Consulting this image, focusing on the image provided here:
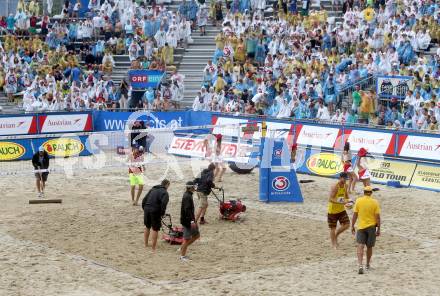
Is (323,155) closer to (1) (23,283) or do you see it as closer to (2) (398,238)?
(2) (398,238)

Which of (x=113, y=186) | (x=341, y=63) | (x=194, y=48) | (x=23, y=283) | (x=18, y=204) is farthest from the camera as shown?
(x=194, y=48)

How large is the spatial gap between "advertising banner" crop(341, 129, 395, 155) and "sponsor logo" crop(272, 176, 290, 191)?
488cm

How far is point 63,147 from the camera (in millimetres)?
33469

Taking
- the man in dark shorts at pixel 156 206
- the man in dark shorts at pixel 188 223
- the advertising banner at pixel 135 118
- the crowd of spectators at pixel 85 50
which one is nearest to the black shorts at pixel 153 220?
the man in dark shorts at pixel 156 206

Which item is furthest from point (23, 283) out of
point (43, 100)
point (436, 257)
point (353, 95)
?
point (43, 100)

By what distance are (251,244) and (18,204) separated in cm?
767

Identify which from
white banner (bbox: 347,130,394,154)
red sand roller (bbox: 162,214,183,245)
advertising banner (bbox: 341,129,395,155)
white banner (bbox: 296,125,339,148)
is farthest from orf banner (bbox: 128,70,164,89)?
red sand roller (bbox: 162,214,183,245)

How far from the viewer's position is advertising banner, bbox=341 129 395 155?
28.9 meters

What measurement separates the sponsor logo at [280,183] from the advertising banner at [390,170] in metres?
4.44

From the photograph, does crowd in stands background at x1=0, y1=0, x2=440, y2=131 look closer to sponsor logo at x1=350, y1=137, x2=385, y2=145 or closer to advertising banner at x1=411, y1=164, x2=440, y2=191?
sponsor logo at x1=350, y1=137, x2=385, y2=145

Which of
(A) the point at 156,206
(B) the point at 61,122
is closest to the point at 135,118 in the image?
(B) the point at 61,122

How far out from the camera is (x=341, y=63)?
35.9m

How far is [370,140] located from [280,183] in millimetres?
5352

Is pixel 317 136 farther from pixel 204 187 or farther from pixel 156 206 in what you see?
pixel 156 206
